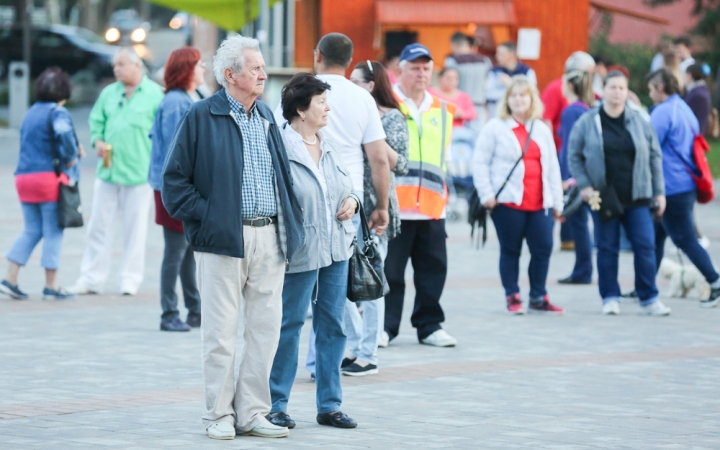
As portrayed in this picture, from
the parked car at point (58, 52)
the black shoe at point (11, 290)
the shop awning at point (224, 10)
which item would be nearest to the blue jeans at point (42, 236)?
the black shoe at point (11, 290)

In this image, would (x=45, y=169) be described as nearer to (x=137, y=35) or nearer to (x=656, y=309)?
(x=656, y=309)

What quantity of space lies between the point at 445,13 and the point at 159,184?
1422 cm

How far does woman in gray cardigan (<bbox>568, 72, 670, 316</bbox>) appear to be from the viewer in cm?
939

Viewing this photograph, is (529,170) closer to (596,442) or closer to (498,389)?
(498,389)

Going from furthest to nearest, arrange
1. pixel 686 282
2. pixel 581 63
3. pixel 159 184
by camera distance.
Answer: pixel 581 63, pixel 686 282, pixel 159 184

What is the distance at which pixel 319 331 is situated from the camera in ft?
19.9

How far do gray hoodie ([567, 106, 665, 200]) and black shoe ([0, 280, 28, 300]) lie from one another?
4.67 meters

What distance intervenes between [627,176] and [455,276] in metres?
2.59

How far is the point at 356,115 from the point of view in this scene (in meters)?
6.73

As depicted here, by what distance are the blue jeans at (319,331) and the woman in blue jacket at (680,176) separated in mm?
4670

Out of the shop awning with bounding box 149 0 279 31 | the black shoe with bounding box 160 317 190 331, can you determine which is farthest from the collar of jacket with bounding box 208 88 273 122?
the shop awning with bounding box 149 0 279 31

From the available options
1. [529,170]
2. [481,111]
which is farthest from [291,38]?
[529,170]

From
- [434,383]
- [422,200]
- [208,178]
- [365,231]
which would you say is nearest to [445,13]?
[422,200]

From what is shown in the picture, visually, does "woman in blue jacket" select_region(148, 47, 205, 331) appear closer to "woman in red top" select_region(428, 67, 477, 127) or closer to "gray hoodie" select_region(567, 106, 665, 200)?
"gray hoodie" select_region(567, 106, 665, 200)
